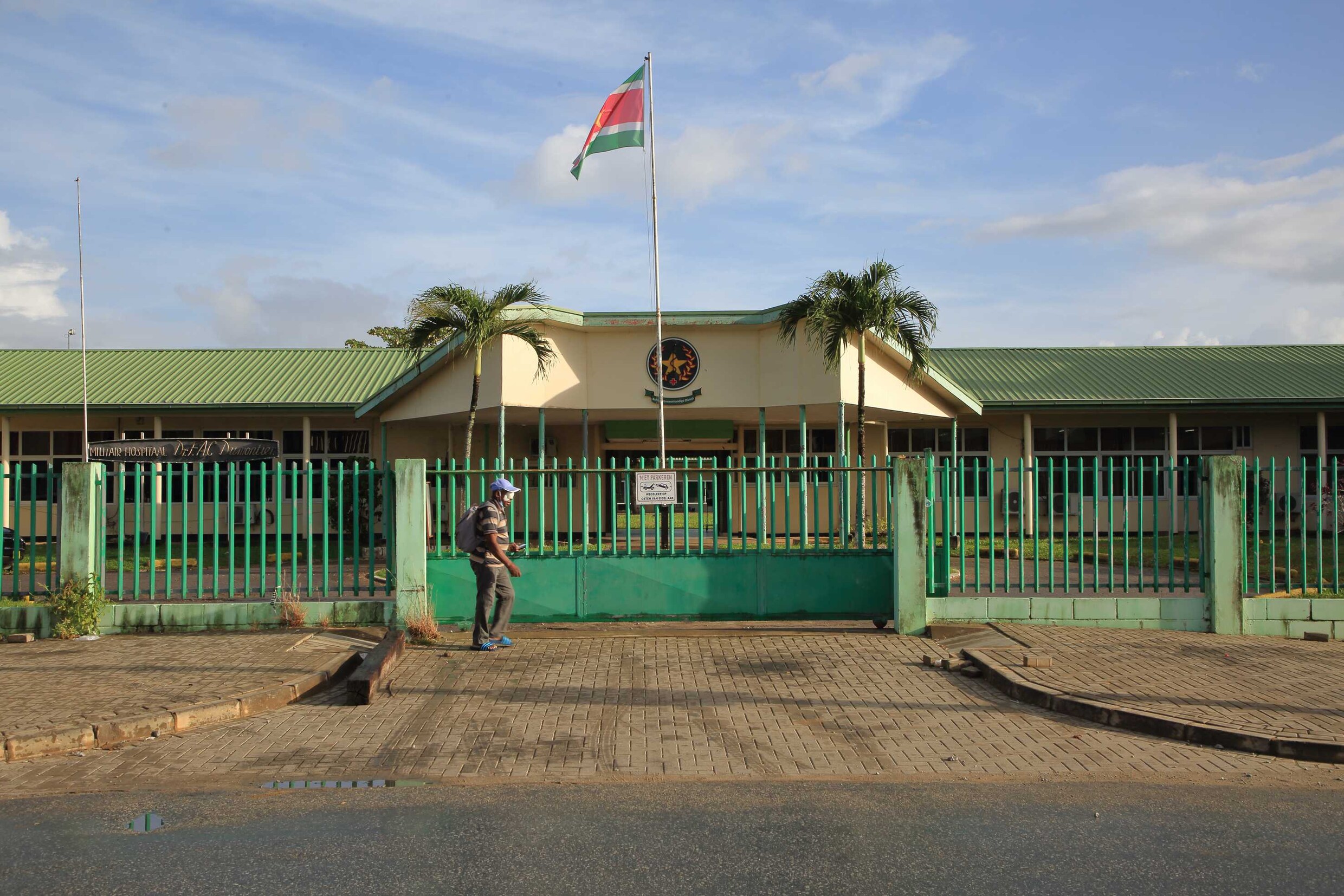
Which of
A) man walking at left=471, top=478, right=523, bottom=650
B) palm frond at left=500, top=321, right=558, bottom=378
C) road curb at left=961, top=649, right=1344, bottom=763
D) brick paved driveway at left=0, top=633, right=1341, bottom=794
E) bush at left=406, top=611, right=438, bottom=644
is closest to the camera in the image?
brick paved driveway at left=0, top=633, right=1341, bottom=794

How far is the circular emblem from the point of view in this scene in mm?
19203

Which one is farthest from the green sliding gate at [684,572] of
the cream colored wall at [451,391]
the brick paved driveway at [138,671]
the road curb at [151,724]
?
the cream colored wall at [451,391]

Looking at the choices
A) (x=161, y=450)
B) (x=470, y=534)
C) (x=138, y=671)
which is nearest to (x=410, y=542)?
(x=470, y=534)

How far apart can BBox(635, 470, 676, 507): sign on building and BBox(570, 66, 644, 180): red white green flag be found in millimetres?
6029

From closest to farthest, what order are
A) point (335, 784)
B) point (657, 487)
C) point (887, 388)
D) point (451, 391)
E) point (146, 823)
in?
point (146, 823) → point (335, 784) → point (657, 487) → point (887, 388) → point (451, 391)

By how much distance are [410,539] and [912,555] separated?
5.03 metres

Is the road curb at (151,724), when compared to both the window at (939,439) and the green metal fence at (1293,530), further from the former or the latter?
the window at (939,439)

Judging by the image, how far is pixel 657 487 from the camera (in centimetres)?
1112

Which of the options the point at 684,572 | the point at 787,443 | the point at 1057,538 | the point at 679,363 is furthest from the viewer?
the point at 787,443

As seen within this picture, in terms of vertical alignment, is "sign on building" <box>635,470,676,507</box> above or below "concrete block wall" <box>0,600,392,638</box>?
above

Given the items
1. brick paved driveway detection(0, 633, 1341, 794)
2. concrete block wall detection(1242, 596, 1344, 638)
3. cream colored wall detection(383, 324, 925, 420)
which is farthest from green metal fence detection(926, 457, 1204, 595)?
cream colored wall detection(383, 324, 925, 420)

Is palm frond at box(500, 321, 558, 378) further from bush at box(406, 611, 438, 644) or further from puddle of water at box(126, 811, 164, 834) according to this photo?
puddle of water at box(126, 811, 164, 834)

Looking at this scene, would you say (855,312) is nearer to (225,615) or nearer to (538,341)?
(538,341)

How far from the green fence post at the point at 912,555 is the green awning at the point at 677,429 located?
1139cm
